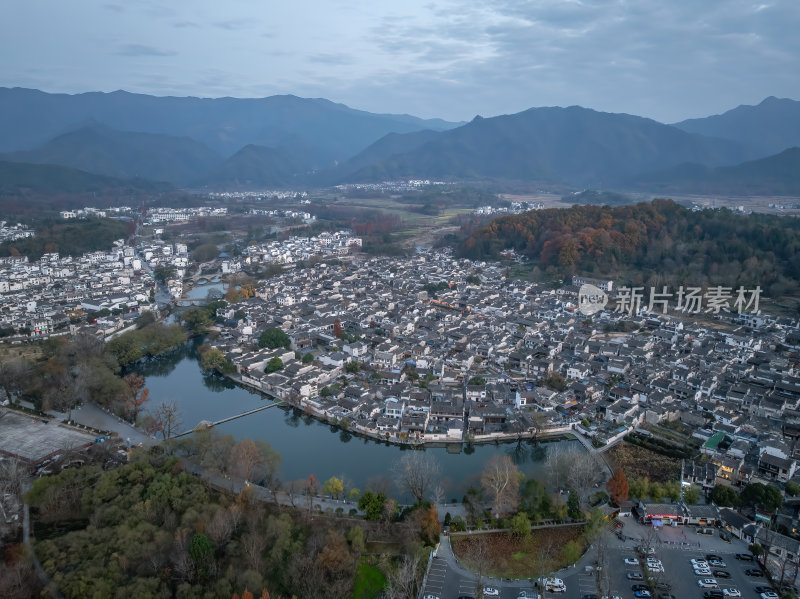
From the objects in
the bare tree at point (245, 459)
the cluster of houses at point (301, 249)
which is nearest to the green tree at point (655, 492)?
the bare tree at point (245, 459)

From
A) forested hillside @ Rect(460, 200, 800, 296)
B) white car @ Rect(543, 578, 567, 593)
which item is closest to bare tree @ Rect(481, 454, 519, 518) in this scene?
white car @ Rect(543, 578, 567, 593)

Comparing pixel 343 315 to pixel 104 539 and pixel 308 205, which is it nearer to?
pixel 104 539

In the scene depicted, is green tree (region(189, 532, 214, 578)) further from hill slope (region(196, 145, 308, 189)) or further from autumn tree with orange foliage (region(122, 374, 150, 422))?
hill slope (region(196, 145, 308, 189))

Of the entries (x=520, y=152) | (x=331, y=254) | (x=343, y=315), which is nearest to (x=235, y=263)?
(x=331, y=254)

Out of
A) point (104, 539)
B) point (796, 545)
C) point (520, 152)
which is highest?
point (520, 152)

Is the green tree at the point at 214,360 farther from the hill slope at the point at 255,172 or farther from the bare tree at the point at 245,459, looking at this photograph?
the hill slope at the point at 255,172

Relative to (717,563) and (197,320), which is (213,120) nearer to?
(197,320)
